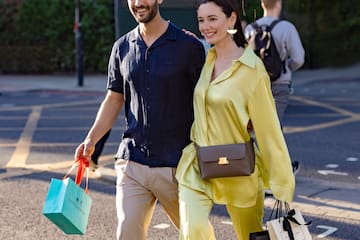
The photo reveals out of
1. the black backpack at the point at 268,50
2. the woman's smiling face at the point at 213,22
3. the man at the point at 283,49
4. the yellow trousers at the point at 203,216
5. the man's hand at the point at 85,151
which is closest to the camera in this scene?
the yellow trousers at the point at 203,216

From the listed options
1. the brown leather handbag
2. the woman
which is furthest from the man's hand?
the brown leather handbag

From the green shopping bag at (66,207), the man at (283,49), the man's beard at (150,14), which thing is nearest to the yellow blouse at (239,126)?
the man's beard at (150,14)

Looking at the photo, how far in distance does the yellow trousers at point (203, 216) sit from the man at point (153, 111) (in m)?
0.28

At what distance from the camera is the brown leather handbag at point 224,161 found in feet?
12.4

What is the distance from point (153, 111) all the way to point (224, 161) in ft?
1.66

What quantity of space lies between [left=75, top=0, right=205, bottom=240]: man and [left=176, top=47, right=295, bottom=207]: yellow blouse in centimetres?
16

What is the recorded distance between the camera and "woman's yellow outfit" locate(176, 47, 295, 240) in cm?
377

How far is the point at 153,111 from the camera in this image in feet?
13.1

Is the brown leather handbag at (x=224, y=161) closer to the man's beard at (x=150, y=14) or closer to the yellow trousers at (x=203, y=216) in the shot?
the yellow trousers at (x=203, y=216)

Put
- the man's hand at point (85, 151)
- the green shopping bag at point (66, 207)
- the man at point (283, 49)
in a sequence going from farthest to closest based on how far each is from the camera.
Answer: the man at point (283, 49) → the man's hand at point (85, 151) → the green shopping bag at point (66, 207)

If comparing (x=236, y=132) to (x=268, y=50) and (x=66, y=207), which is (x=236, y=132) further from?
(x=268, y=50)

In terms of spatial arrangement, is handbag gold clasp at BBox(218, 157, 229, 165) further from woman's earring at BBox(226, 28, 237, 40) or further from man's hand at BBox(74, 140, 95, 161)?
man's hand at BBox(74, 140, 95, 161)

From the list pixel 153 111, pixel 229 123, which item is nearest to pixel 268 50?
pixel 153 111

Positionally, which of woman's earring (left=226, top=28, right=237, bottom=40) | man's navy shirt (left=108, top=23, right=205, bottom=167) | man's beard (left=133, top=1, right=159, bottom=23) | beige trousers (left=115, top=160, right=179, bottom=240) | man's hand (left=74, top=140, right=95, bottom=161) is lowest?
beige trousers (left=115, top=160, right=179, bottom=240)
